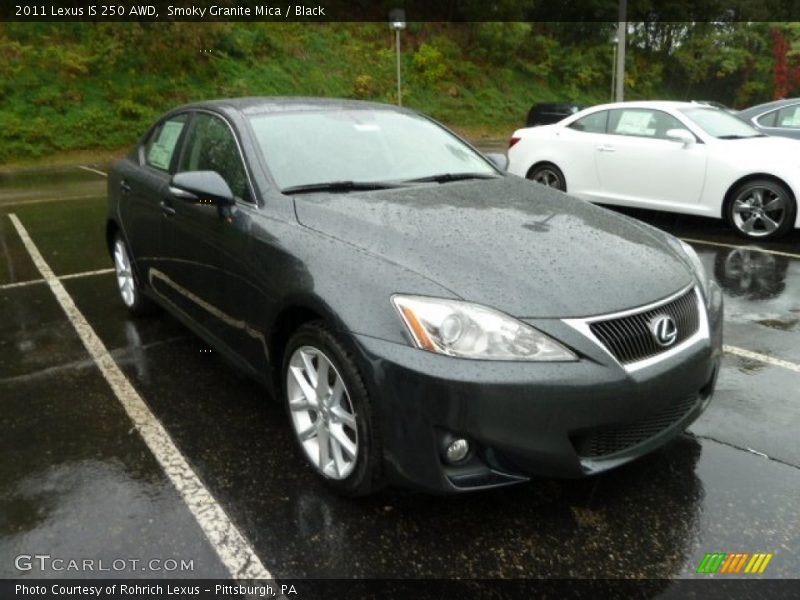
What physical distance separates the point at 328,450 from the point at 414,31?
99.1ft

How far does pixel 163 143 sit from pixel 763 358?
3980 millimetres

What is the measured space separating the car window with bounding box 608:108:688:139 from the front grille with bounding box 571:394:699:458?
5836 millimetres

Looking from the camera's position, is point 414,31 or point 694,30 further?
point 694,30

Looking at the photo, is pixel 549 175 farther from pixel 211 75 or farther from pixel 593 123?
pixel 211 75

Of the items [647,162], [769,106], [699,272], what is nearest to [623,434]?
[699,272]

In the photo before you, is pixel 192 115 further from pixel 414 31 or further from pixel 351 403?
→ pixel 414 31

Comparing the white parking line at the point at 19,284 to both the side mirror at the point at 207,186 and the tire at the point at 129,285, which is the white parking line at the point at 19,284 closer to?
the tire at the point at 129,285

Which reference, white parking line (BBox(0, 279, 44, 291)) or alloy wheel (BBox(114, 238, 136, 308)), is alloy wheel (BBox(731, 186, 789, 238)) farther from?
white parking line (BBox(0, 279, 44, 291))

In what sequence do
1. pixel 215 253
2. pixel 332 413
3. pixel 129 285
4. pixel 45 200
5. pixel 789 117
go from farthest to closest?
1. pixel 45 200
2. pixel 789 117
3. pixel 129 285
4. pixel 215 253
5. pixel 332 413

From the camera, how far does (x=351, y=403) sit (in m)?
→ 2.51

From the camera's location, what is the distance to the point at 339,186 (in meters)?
3.32

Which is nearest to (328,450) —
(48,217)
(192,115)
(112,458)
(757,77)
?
(112,458)

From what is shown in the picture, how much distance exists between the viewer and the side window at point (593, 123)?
8.32m

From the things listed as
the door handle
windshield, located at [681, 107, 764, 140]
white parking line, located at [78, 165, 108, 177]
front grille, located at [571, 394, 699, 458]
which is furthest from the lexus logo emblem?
white parking line, located at [78, 165, 108, 177]
